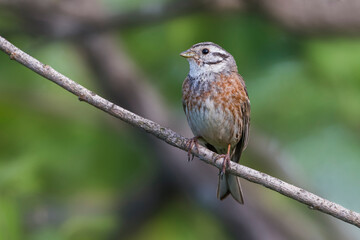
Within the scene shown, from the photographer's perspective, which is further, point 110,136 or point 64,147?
point 110,136

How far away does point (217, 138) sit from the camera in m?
6.01

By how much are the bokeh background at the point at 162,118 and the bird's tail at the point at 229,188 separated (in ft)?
5.91

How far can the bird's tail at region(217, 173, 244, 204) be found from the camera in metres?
5.90

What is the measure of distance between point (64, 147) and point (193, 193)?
1.61 meters

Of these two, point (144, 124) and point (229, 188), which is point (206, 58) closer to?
point (229, 188)

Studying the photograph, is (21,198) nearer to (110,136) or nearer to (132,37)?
(110,136)

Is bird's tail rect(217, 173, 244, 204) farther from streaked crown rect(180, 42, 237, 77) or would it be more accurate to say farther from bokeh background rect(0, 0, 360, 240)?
bokeh background rect(0, 0, 360, 240)

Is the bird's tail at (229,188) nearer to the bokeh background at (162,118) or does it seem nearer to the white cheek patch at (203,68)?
the white cheek patch at (203,68)

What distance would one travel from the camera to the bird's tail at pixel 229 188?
5902mm

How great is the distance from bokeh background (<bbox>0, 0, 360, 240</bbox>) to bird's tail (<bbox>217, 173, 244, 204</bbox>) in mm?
1800

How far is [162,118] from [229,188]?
2.94 meters

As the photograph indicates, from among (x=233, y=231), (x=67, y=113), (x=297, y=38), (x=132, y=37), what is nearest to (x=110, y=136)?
(x=67, y=113)

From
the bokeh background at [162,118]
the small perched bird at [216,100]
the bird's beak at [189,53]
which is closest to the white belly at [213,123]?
the small perched bird at [216,100]

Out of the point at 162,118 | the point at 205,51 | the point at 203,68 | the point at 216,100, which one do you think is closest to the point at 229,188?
the point at 216,100
